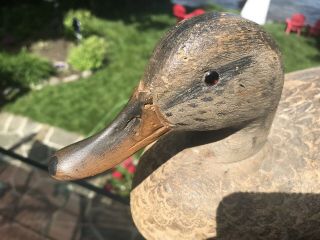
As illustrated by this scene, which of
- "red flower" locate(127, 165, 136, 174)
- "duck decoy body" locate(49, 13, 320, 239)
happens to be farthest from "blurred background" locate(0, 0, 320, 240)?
"duck decoy body" locate(49, 13, 320, 239)

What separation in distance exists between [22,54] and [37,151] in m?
1.09

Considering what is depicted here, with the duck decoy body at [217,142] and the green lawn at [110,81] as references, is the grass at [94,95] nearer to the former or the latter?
the green lawn at [110,81]

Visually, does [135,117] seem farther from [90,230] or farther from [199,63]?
[90,230]

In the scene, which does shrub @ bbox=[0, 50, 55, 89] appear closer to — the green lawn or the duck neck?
the green lawn

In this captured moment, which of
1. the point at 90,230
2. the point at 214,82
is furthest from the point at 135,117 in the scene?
the point at 90,230

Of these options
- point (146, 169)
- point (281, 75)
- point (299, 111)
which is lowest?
point (146, 169)

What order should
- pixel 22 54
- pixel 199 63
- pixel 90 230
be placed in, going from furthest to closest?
1. pixel 22 54
2. pixel 90 230
3. pixel 199 63

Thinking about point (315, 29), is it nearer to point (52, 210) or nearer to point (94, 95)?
point (94, 95)

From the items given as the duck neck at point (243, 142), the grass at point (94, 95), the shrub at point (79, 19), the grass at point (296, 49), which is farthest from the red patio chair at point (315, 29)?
the duck neck at point (243, 142)

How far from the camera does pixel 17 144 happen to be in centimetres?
278

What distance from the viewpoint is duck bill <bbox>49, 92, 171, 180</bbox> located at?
0.93 m

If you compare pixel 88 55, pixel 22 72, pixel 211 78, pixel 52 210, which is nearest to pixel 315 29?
pixel 88 55

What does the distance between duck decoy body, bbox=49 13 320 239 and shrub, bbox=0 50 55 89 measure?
2232mm

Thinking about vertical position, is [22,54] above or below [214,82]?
below
